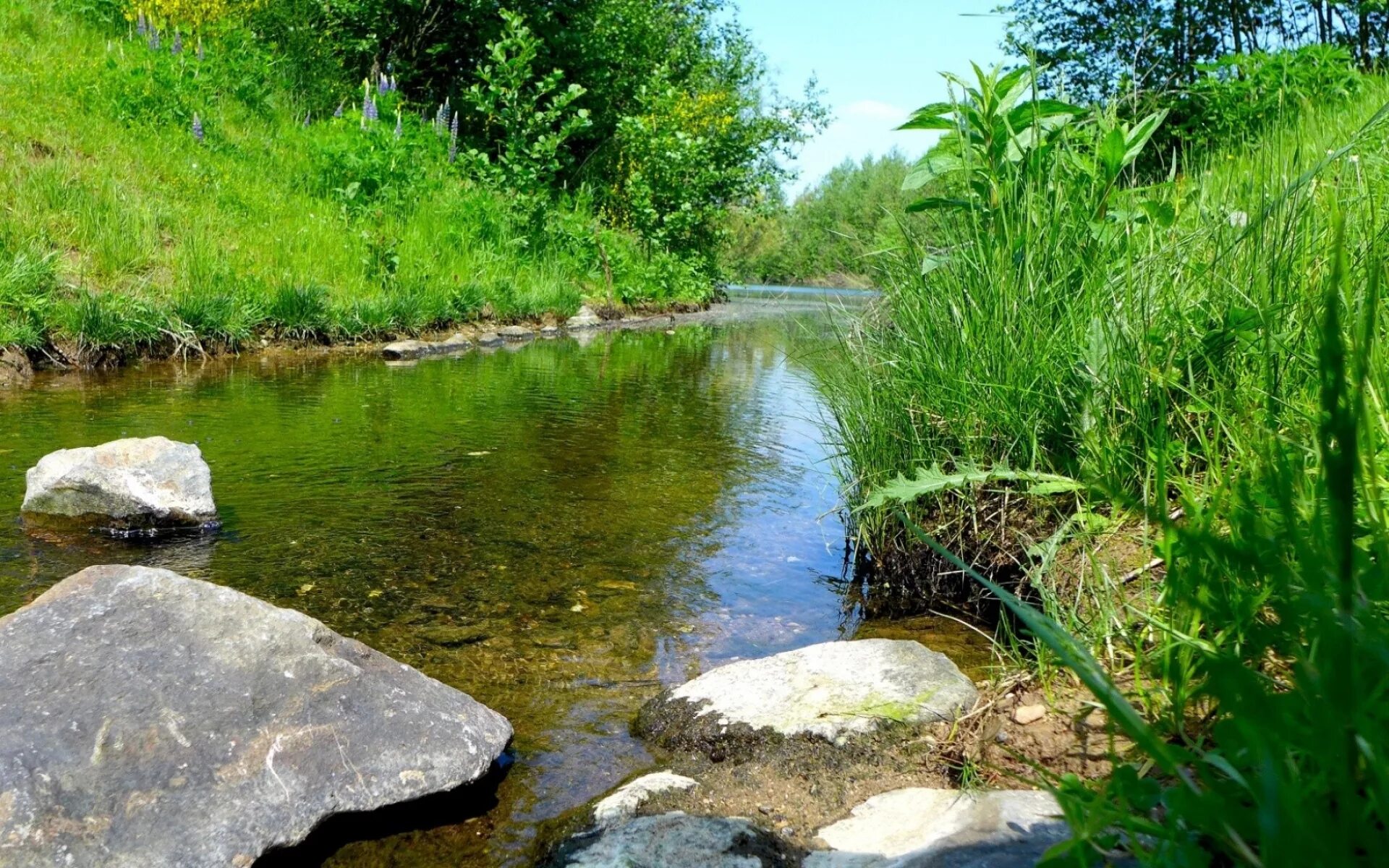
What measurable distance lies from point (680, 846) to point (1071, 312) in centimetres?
182

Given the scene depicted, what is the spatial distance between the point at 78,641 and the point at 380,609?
107cm

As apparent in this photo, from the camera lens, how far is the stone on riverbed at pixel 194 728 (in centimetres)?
172

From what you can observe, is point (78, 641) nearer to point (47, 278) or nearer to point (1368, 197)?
point (1368, 197)

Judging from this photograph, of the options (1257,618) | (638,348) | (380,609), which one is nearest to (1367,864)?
(1257,618)

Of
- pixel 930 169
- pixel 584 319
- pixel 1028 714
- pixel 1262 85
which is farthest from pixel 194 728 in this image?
pixel 584 319

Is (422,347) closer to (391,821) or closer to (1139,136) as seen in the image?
(1139,136)

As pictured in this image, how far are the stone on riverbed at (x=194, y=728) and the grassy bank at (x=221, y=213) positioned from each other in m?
5.05

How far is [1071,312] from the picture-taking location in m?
2.72

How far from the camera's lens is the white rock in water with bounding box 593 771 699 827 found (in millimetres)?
1973

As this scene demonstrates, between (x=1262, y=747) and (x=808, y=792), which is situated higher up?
(x=1262, y=747)

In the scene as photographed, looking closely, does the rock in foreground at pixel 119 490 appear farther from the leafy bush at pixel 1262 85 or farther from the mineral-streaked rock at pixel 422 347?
the leafy bush at pixel 1262 85

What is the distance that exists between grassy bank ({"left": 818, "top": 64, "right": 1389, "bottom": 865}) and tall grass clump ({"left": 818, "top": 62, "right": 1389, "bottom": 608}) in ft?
0.04

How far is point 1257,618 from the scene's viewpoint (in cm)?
158

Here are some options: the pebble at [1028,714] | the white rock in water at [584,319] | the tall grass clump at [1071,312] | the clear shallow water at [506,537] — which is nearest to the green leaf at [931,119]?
the tall grass clump at [1071,312]
